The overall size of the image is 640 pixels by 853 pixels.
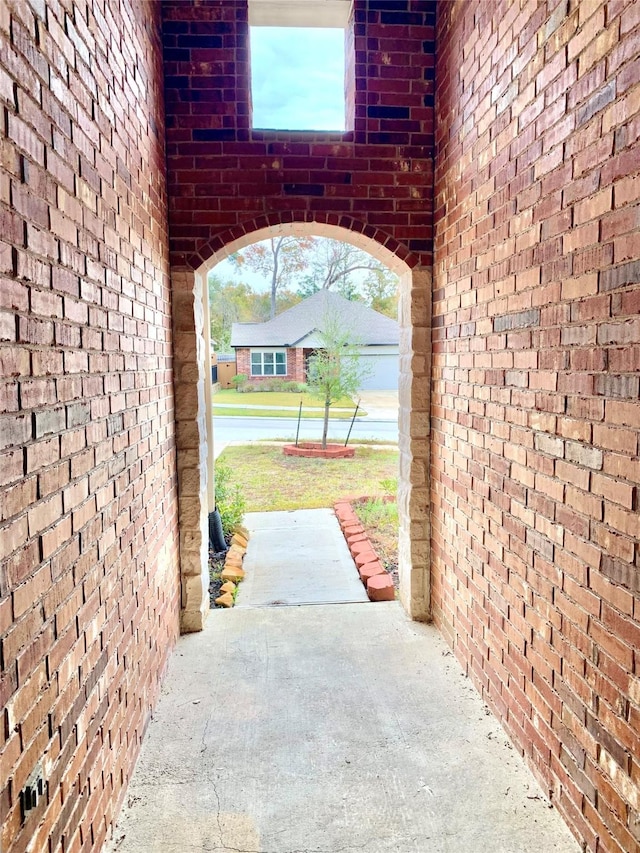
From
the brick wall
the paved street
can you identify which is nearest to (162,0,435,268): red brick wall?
the brick wall

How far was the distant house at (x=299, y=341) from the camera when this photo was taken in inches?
838

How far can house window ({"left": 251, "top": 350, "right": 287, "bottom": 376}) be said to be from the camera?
22.7 metres

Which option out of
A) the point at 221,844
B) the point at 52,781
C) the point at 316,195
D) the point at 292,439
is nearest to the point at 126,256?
the point at 316,195

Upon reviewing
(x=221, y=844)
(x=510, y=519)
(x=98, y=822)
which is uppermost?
(x=510, y=519)

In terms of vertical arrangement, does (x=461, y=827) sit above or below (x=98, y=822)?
below

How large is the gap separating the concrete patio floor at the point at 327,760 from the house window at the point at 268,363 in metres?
19.9

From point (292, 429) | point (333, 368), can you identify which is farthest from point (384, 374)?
point (333, 368)

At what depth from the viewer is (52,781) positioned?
4.50 feet

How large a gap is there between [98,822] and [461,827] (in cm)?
119

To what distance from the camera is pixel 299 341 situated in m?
22.0

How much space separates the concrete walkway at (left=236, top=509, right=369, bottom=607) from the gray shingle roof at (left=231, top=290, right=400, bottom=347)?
→ 610 inches

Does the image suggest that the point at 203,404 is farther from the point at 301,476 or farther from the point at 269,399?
the point at 269,399

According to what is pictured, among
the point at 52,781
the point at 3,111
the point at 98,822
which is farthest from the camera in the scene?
the point at 98,822

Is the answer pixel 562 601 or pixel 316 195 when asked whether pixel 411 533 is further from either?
pixel 316 195
